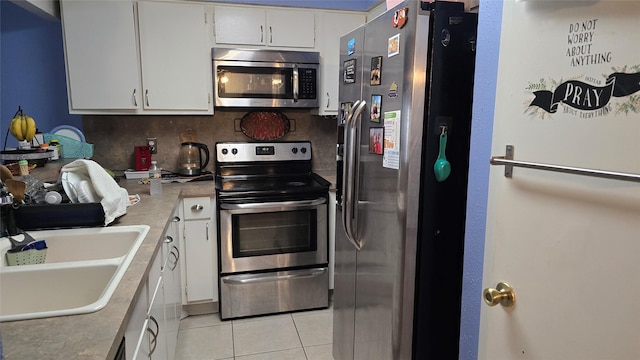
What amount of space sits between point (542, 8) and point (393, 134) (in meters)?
0.69

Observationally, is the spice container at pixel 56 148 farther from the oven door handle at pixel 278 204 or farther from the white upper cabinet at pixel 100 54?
the oven door handle at pixel 278 204

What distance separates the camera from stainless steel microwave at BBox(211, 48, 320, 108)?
2932mm

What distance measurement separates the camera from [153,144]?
326cm

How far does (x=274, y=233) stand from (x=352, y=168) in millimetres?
1249

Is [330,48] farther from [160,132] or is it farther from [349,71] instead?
[160,132]

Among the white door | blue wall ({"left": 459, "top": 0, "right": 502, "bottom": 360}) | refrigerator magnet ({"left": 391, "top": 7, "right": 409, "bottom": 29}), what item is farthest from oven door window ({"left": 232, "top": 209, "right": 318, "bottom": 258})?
the white door

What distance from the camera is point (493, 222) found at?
118cm

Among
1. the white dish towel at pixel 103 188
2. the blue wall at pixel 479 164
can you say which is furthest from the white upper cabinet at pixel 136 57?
the blue wall at pixel 479 164

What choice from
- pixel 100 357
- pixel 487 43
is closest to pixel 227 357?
pixel 100 357

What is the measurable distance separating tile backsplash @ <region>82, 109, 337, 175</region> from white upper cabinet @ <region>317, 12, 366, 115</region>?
16.5 inches

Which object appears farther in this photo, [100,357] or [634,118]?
[100,357]

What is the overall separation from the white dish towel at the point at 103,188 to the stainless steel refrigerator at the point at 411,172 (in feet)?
3.38

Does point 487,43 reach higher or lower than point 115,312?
higher

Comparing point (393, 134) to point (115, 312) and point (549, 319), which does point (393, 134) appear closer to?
point (549, 319)
